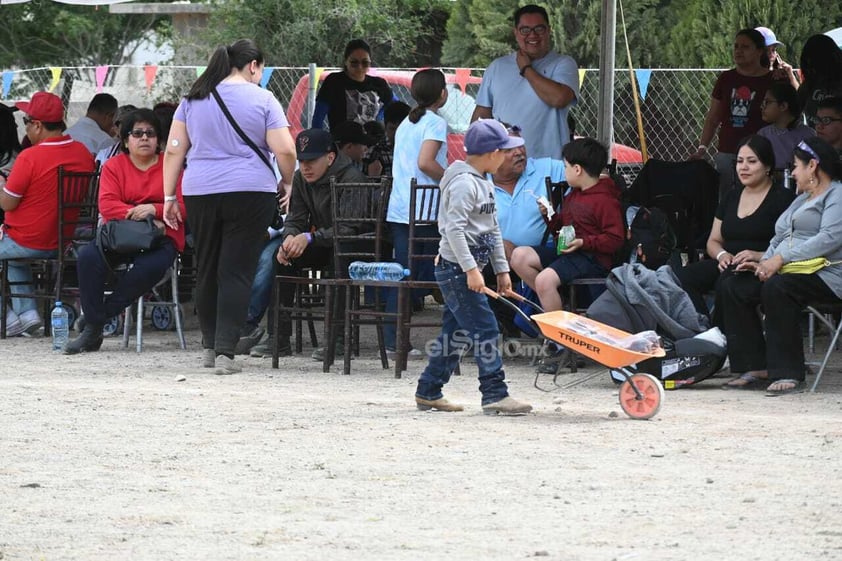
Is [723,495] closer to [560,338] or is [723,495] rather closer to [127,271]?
[560,338]

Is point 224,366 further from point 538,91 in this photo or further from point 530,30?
point 530,30

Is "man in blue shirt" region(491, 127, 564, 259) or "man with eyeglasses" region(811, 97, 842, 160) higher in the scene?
"man with eyeglasses" region(811, 97, 842, 160)

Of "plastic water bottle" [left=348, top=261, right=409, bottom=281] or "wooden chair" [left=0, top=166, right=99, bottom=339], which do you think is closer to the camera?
"plastic water bottle" [left=348, top=261, right=409, bottom=281]

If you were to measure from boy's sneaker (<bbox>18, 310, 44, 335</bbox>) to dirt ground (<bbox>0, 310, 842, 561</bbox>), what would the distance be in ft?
8.81

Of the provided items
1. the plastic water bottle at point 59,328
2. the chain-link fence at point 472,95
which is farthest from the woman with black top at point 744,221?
the chain-link fence at point 472,95

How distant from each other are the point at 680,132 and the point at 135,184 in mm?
13158

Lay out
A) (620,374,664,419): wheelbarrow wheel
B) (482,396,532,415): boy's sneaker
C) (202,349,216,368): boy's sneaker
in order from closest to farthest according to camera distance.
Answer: (620,374,664,419): wheelbarrow wheel, (482,396,532,415): boy's sneaker, (202,349,216,368): boy's sneaker

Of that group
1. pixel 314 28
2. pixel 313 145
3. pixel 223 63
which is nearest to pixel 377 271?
pixel 313 145

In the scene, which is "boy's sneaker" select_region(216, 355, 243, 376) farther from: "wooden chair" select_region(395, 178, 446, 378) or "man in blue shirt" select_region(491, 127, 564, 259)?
"man in blue shirt" select_region(491, 127, 564, 259)

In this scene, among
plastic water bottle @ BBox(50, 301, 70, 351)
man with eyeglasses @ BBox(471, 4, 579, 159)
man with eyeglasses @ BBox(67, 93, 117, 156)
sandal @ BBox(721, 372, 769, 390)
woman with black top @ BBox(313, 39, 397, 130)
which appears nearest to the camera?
sandal @ BBox(721, 372, 769, 390)

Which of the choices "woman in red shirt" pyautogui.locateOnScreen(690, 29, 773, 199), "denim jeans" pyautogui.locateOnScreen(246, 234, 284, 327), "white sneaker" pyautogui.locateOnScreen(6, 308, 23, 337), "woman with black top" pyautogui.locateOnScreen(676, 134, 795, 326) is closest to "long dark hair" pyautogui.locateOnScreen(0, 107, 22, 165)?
"white sneaker" pyautogui.locateOnScreen(6, 308, 23, 337)

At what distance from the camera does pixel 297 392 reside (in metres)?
8.28

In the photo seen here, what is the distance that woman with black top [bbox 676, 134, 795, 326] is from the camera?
8.79 m

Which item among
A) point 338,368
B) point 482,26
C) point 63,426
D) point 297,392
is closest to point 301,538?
point 63,426
